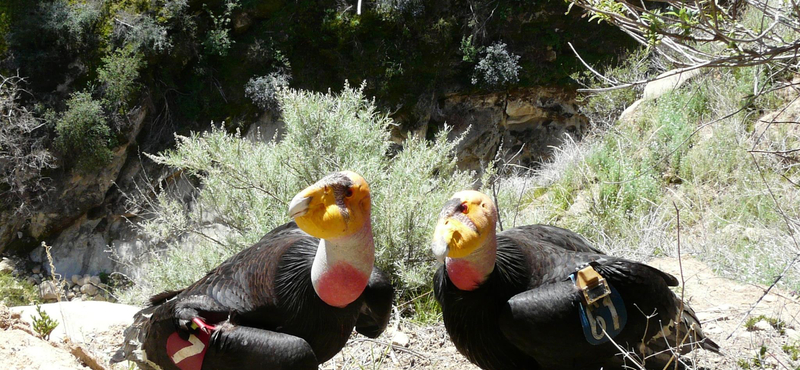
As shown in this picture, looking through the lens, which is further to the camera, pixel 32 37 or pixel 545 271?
pixel 32 37

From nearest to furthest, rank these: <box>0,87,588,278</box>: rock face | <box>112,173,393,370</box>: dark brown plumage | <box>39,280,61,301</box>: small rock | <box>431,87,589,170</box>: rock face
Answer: <box>112,173,393,370</box>: dark brown plumage
<box>39,280,61,301</box>: small rock
<box>0,87,588,278</box>: rock face
<box>431,87,589,170</box>: rock face

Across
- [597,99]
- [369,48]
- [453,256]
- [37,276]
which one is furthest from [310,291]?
[37,276]

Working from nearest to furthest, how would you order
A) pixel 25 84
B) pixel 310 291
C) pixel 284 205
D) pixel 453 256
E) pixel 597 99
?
pixel 453 256 < pixel 310 291 < pixel 284 205 < pixel 597 99 < pixel 25 84

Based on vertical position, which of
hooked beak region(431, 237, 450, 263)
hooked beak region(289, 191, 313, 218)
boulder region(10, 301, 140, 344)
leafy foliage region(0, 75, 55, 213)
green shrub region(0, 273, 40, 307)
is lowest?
green shrub region(0, 273, 40, 307)

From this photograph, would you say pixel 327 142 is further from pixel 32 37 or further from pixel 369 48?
pixel 32 37

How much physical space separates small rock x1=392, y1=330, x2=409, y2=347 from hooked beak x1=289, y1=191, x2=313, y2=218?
1909 millimetres

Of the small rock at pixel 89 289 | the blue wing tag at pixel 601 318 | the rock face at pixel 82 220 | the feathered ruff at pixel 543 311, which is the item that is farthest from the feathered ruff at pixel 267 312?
the rock face at pixel 82 220

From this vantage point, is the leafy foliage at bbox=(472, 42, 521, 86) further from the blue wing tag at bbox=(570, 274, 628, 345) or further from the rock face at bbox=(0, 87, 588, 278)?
the blue wing tag at bbox=(570, 274, 628, 345)

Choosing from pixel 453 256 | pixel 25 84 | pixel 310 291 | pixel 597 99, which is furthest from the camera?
pixel 25 84

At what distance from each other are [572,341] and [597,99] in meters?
8.09

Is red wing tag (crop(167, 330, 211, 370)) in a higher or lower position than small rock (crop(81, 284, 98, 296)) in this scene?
higher

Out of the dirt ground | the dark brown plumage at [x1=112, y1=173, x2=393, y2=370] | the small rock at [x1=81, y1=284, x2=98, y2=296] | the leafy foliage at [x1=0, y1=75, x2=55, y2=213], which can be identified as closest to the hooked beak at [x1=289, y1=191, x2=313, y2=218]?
the dark brown plumage at [x1=112, y1=173, x2=393, y2=370]

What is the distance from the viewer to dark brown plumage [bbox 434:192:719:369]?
2.57 meters

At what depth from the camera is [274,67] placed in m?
12.3
